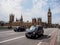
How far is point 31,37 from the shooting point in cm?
2106

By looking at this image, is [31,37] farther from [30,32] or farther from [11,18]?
[11,18]

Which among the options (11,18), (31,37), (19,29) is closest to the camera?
(31,37)

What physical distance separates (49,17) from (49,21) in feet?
23.8

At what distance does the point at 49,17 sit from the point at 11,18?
1778 inches

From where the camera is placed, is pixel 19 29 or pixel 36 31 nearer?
pixel 36 31

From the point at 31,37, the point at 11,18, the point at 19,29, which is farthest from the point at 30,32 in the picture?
the point at 11,18

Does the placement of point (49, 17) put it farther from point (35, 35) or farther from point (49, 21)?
point (35, 35)

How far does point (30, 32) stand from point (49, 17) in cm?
16554

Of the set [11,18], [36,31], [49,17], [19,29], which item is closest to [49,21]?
[49,17]

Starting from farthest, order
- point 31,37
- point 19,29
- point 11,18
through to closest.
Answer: point 11,18, point 19,29, point 31,37

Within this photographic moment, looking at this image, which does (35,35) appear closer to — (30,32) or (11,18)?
(30,32)

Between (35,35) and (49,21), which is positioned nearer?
(35,35)

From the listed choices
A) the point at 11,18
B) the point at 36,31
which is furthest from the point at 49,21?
the point at 36,31

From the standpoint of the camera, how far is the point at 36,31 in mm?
22156
